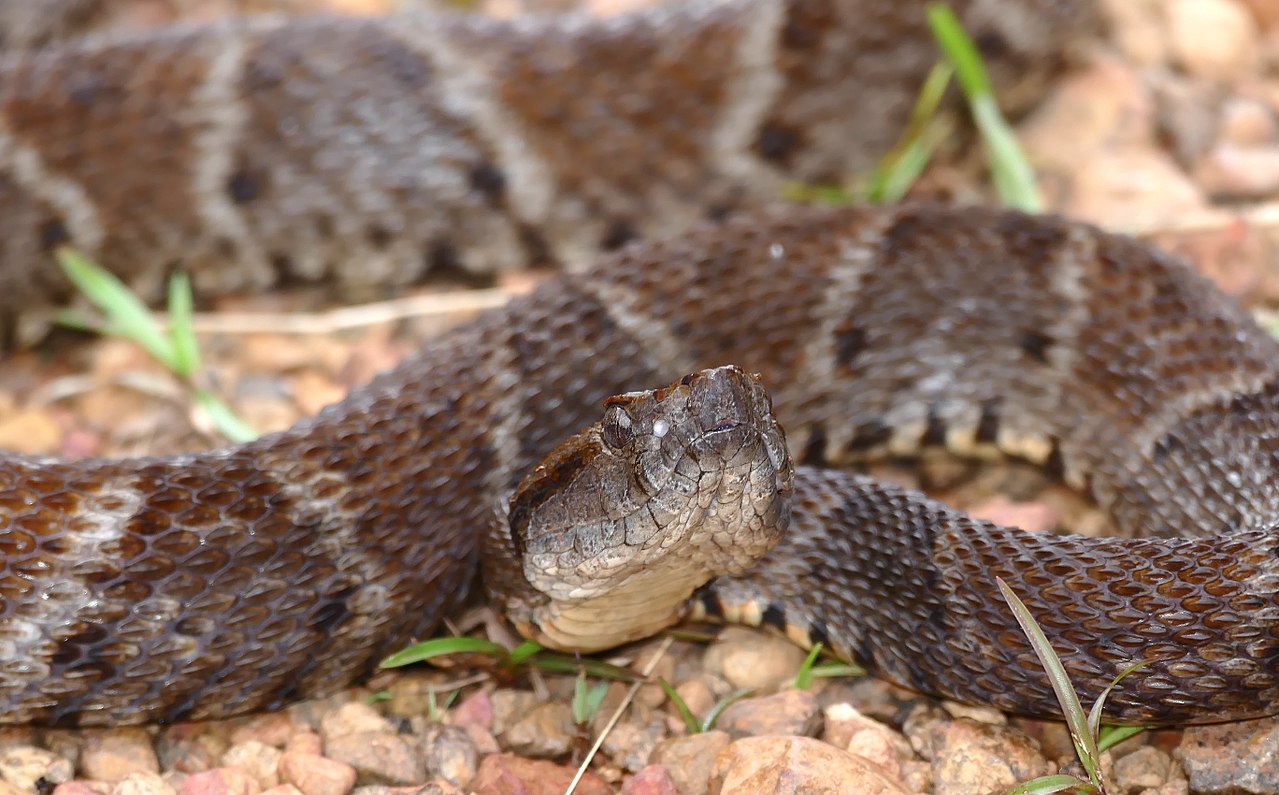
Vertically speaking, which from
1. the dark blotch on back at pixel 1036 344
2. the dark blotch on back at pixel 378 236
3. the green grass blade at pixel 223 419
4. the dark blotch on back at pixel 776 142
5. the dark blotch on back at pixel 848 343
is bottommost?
the green grass blade at pixel 223 419

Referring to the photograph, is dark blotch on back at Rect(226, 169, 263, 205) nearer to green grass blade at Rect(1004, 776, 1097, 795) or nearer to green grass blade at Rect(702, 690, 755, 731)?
green grass blade at Rect(702, 690, 755, 731)

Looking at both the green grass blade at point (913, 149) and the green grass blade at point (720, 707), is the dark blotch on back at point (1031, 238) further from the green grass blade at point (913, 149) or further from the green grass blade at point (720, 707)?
the green grass blade at point (720, 707)

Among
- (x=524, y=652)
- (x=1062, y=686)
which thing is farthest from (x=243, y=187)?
(x=1062, y=686)

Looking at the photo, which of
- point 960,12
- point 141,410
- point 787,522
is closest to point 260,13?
point 141,410

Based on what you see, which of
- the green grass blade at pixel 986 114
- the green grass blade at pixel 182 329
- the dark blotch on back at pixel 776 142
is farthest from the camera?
the dark blotch on back at pixel 776 142

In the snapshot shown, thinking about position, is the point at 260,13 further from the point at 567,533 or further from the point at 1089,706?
the point at 1089,706

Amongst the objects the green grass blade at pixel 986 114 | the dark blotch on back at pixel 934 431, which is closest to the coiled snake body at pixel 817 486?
the dark blotch on back at pixel 934 431

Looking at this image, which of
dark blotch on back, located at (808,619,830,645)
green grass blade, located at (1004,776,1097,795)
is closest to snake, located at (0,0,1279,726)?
dark blotch on back, located at (808,619,830,645)
